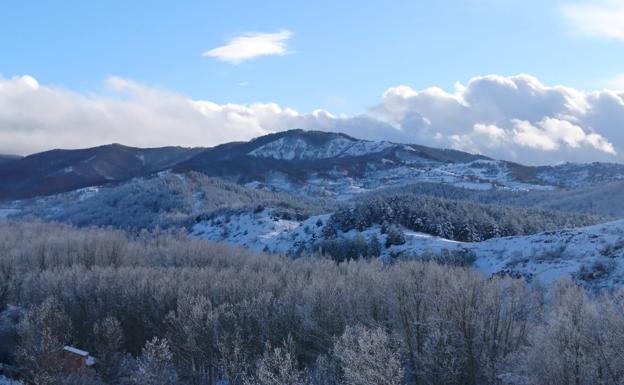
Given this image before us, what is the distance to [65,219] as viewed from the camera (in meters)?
189

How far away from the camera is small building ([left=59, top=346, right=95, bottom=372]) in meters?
39.0

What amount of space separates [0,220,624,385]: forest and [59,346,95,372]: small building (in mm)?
881

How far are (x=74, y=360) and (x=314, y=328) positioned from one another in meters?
15.9

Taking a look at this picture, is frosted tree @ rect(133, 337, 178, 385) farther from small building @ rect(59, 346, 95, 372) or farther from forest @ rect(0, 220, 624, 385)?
small building @ rect(59, 346, 95, 372)

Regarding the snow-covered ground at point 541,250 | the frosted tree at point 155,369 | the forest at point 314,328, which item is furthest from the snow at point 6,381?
the snow-covered ground at point 541,250

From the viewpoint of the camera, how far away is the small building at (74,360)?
3903cm

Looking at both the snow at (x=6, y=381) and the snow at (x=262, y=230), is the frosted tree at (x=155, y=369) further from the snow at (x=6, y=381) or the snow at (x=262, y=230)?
the snow at (x=262, y=230)

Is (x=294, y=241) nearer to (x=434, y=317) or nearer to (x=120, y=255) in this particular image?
(x=120, y=255)

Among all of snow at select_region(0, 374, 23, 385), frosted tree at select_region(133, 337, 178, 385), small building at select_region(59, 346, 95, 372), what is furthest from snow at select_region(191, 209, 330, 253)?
frosted tree at select_region(133, 337, 178, 385)

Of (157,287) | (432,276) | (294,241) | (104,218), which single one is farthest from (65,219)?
(432,276)

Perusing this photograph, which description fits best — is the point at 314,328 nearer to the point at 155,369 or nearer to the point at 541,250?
the point at 155,369

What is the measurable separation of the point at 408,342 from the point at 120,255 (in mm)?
60644

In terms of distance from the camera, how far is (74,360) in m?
40.5

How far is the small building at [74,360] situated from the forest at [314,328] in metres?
0.88
